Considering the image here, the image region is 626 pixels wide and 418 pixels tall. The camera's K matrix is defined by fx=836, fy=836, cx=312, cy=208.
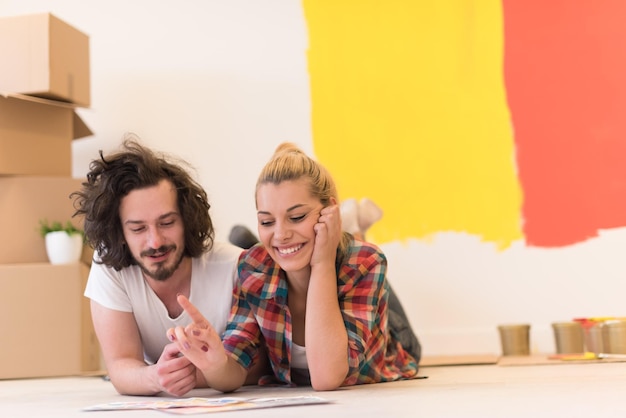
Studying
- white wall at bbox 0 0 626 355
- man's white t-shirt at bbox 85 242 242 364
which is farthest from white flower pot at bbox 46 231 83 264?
man's white t-shirt at bbox 85 242 242 364

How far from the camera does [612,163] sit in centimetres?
317

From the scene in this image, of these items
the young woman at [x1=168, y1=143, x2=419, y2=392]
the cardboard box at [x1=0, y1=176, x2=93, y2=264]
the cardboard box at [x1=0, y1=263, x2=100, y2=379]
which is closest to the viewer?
the young woman at [x1=168, y1=143, x2=419, y2=392]

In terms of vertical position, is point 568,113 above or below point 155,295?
above

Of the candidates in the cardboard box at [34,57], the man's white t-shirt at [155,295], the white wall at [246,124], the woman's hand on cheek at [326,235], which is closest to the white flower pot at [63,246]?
the cardboard box at [34,57]

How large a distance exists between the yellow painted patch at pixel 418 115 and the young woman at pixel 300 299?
145 cm

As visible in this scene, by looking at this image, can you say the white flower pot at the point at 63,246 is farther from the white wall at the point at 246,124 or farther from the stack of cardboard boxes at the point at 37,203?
the white wall at the point at 246,124

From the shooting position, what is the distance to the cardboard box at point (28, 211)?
2.82 metres

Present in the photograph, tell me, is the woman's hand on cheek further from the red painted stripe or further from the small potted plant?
the red painted stripe

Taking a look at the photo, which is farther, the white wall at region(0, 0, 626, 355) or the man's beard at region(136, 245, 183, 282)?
the white wall at region(0, 0, 626, 355)

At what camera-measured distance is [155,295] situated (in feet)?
6.16

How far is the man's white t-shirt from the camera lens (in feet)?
6.11

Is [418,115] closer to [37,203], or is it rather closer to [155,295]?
[37,203]

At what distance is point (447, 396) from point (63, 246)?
1676mm

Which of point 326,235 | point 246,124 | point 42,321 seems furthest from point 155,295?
point 246,124
